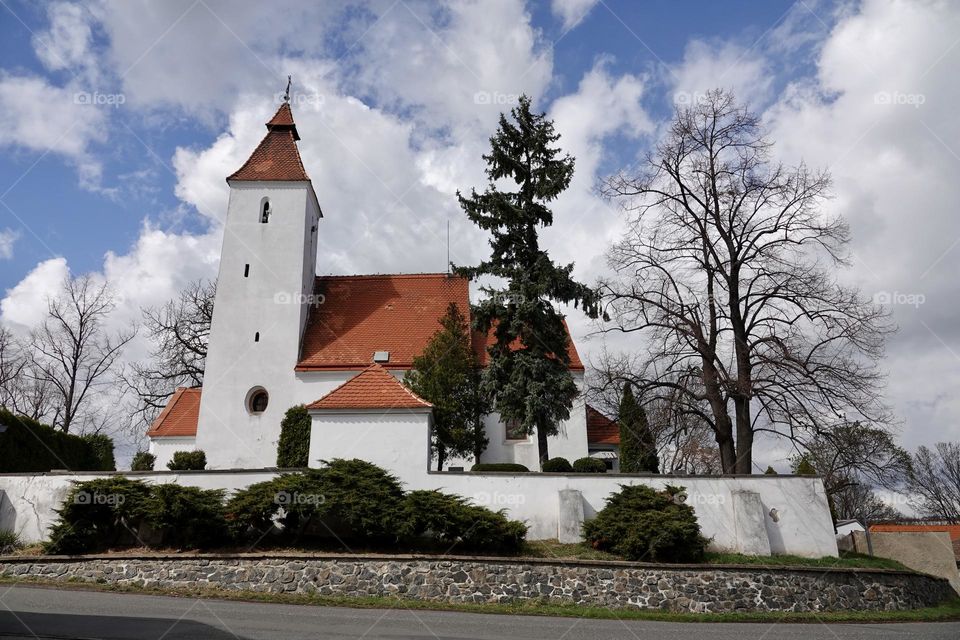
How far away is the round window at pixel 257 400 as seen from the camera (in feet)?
83.5

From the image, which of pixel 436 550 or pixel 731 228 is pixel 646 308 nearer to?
pixel 731 228

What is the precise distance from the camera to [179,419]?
91.1ft

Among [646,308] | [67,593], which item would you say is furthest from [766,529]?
[67,593]

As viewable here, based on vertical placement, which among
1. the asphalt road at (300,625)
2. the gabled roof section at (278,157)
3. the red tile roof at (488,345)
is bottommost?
the asphalt road at (300,625)

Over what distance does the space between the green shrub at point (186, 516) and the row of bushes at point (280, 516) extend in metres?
0.02

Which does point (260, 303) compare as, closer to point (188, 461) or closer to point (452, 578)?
point (188, 461)

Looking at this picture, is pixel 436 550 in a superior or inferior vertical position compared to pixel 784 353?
inferior

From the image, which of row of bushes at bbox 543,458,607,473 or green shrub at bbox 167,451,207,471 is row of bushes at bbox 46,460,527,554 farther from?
green shrub at bbox 167,451,207,471

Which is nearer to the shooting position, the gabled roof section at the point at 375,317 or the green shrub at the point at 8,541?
the green shrub at the point at 8,541

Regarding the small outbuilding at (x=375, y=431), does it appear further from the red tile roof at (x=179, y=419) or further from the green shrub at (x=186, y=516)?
the red tile roof at (x=179, y=419)

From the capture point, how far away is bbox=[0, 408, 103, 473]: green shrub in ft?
66.3

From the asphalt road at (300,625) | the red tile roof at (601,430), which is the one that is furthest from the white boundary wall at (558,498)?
the red tile roof at (601,430)

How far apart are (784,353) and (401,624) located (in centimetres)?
1308

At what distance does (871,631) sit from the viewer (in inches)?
512
